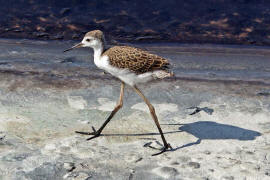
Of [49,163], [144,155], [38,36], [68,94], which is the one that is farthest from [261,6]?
[49,163]

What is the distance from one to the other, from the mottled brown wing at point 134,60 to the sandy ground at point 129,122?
2.79 feet

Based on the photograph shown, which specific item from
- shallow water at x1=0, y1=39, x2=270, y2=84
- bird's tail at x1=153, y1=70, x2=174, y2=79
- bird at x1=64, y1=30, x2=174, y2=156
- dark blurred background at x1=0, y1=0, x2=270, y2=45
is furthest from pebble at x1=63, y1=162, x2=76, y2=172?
dark blurred background at x1=0, y1=0, x2=270, y2=45

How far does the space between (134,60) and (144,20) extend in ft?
19.3

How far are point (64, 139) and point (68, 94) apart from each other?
1408 mm

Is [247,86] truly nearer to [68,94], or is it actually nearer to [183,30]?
[68,94]

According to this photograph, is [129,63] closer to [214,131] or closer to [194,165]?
[194,165]

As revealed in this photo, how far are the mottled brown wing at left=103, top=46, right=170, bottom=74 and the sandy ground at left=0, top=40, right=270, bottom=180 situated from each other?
0.85 meters

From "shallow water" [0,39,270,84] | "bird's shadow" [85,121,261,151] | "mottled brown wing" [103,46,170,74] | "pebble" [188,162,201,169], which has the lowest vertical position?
"pebble" [188,162,201,169]

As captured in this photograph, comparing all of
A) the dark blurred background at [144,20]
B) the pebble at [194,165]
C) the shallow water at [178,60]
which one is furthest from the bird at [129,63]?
the dark blurred background at [144,20]

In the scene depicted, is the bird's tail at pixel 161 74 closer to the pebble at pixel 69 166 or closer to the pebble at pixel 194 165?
the pebble at pixel 194 165

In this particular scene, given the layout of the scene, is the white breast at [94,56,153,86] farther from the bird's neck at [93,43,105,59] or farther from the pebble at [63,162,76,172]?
the pebble at [63,162,76,172]

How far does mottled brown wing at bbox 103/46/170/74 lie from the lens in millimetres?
3967

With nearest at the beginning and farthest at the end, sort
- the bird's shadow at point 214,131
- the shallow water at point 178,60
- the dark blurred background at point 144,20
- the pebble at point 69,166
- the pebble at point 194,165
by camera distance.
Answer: the pebble at point 69,166 → the pebble at point 194,165 → the bird's shadow at point 214,131 → the shallow water at point 178,60 → the dark blurred background at point 144,20

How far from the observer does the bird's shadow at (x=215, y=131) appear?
4.46m
